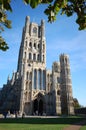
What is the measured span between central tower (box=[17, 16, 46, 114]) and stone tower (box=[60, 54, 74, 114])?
7.87 m

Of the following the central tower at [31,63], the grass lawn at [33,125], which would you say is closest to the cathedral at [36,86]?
the central tower at [31,63]

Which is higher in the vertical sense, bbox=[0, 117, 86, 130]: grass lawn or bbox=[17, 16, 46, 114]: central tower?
bbox=[17, 16, 46, 114]: central tower

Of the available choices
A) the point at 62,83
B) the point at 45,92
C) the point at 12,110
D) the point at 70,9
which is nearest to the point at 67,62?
the point at 62,83

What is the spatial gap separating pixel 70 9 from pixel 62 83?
2602 inches

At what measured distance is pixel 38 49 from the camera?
7531 cm

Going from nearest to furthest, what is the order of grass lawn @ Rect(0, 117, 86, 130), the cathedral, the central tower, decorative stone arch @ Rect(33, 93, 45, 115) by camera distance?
grass lawn @ Rect(0, 117, 86, 130)
the central tower
the cathedral
decorative stone arch @ Rect(33, 93, 45, 115)

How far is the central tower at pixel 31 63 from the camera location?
5978cm

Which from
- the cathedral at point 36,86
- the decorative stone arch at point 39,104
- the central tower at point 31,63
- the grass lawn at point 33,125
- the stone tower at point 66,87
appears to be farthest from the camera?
the stone tower at point 66,87

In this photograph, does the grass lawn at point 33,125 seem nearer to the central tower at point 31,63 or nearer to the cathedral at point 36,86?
the cathedral at point 36,86

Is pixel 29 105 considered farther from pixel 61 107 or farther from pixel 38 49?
pixel 38 49

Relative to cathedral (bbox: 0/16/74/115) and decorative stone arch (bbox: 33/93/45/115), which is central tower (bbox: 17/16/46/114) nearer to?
cathedral (bbox: 0/16/74/115)

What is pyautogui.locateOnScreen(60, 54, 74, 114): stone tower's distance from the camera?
210ft

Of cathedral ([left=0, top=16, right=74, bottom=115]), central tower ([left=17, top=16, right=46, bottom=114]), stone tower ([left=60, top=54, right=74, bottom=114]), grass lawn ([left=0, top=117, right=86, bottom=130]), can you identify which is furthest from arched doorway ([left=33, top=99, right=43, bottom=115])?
grass lawn ([left=0, top=117, right=86, bottom=130])

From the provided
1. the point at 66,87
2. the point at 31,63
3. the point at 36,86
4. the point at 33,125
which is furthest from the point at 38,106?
the point at 33,125
